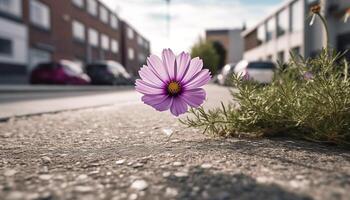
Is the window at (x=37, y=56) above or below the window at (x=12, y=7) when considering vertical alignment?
below

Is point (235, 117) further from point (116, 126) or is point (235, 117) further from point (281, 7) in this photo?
point (281, 7)

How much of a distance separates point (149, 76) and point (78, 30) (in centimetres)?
4196

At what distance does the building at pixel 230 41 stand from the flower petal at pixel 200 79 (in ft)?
281

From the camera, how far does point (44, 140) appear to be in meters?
3.49

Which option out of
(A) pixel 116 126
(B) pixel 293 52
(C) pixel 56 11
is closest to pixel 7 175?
(B) pixel 293 52

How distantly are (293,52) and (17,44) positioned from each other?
27.5 metres

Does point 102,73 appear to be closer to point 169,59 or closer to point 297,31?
point 297,31

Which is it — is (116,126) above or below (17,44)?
below

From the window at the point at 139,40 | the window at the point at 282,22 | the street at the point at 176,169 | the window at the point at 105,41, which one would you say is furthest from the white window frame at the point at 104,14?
the street at the point at 176,169

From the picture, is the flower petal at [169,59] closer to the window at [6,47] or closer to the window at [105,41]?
the window at [6,47]

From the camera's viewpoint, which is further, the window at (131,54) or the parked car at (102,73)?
the window at (131,54)

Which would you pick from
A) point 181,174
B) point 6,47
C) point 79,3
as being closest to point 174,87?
point 181,174

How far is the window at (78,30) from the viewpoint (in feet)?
136

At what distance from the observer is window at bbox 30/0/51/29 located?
102 ft
